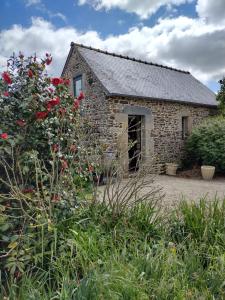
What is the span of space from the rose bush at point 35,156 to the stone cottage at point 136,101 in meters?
6.09

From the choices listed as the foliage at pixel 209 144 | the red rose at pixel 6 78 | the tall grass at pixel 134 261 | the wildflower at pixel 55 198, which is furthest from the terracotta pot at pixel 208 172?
the red rose at pixel 6 78

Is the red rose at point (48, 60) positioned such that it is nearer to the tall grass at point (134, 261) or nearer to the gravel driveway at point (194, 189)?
the tall grass at point (134, 261)

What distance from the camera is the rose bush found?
2.39m

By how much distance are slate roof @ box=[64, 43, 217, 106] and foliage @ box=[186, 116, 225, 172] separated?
181 centimetres

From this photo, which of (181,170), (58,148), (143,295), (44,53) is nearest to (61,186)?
(58,148)

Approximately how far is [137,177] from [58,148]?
1.13 metres

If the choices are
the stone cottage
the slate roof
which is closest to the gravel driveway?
the stone cottage

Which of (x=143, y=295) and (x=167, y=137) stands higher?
(x=167, y=137)

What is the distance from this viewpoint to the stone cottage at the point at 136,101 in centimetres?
999

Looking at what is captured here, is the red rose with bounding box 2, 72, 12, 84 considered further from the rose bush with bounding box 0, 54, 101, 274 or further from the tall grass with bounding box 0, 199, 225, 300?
the tall grass with bounding box 0, 199, 225, 300

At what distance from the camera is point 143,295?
5.99 feet

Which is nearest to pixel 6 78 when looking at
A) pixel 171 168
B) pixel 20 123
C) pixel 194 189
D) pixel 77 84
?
pixel 20 123

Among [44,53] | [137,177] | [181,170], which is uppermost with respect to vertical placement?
[44,53]

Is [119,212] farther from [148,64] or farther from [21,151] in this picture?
[148,64]
